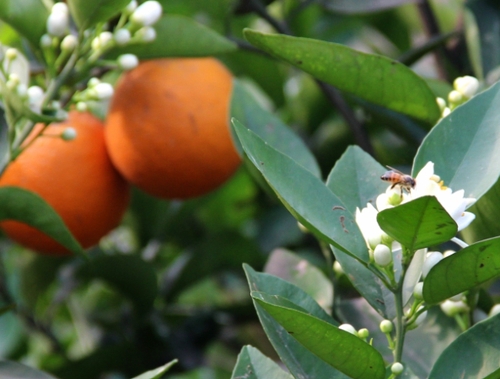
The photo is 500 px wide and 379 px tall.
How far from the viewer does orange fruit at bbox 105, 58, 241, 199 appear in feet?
4.14

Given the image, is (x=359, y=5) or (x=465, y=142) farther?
(x=359, y=5)

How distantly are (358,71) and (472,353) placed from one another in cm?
40

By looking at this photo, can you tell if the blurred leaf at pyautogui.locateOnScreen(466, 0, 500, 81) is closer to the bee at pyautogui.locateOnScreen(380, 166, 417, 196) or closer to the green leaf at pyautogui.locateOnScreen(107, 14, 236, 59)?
the green leaf at pyautogui.locateOnScreen(107, 14, 236, 59)

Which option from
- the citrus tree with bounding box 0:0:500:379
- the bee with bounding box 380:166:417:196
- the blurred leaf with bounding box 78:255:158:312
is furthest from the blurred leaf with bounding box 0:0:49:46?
the bee with bounding box 380:166:417:196

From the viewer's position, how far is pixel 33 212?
3.38 feet

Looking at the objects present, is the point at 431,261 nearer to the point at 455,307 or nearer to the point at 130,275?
the point at 455,307

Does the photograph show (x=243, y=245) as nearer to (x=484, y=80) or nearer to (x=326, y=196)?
(x=484, y=80)

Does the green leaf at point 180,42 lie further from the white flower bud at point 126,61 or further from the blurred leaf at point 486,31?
the blurred leaf at point 486,31

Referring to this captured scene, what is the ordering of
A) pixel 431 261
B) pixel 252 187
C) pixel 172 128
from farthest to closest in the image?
1. pixel 252 187
2. pixel 172 128
3. pixel 431 261

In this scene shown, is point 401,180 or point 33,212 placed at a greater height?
point 401,180

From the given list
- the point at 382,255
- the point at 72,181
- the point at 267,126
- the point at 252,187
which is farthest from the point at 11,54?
the point at 252,187

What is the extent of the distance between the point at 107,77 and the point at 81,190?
1.97 feet

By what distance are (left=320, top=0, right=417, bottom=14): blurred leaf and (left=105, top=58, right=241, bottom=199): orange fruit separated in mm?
314

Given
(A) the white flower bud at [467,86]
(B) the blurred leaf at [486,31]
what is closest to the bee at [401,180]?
(A) the white flower bud at [467,86]
